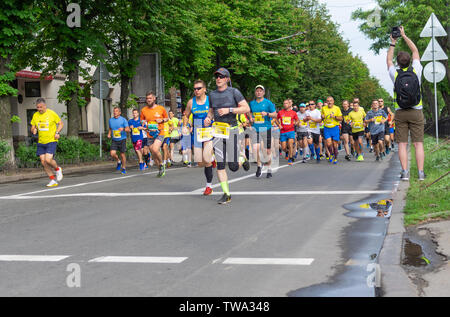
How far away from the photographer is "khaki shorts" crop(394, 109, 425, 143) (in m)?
10.5

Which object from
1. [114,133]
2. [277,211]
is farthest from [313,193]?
[114,133]

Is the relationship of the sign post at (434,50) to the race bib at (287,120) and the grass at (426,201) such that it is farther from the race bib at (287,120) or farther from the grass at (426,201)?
the grass at (426,201)

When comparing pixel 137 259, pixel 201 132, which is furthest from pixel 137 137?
pixel 137 259

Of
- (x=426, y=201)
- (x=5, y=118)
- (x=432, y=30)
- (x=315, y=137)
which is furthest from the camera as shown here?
(x=315, y=137)

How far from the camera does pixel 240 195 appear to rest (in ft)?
35.3

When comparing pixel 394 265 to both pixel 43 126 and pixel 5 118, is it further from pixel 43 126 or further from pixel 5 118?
pixel 5 118

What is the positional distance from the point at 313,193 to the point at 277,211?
215 centimetres

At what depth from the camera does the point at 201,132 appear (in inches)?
405

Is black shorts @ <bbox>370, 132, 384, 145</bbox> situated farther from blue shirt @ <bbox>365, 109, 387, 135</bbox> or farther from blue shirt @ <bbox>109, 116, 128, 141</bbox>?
blue shirt @ <bbox>109, 116, 128, 141</bbox>

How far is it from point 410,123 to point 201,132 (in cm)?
336

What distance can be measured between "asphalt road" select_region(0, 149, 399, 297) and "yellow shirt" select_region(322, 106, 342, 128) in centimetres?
771

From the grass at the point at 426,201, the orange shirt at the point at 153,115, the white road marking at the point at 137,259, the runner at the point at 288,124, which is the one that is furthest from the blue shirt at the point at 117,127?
the white road marking at the point at 137,259

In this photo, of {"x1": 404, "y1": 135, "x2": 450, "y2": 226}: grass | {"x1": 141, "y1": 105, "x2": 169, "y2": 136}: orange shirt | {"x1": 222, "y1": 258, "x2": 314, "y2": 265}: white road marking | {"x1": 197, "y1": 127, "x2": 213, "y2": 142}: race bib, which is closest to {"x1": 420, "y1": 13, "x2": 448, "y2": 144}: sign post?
{"x1": 404, "y1": 135, "x2": 450, "y2": 226}: grass
